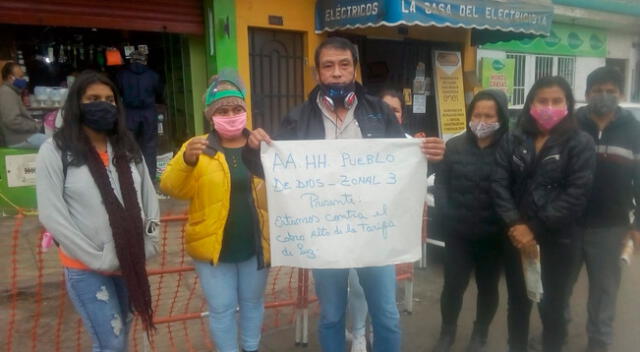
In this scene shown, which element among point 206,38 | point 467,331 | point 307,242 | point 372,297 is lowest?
point 467,331

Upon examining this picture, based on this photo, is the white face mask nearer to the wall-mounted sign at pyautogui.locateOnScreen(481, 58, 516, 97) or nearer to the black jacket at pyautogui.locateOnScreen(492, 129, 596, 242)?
the black jacket at pyautogui.locateOnScreen(492, 129, 596, 242)

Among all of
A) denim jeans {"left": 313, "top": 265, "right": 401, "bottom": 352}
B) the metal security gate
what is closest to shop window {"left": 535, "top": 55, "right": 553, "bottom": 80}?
the metal security gate

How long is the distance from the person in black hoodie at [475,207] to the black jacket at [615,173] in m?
0.66

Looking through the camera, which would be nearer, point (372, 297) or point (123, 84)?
point (372, 297)

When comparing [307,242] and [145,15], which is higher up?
[145,15]

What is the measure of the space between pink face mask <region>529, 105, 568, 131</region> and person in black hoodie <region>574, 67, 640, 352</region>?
51 cm

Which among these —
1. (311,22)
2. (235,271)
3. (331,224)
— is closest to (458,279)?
(331,224)

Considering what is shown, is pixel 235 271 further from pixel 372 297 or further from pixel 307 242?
pixel 372 297

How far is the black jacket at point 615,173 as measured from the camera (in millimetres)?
3430

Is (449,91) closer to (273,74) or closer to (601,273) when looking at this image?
(273,74)

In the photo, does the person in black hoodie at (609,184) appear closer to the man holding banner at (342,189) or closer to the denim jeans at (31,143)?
the man holding banner at (342,189)

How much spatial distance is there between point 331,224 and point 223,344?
93 centimetres

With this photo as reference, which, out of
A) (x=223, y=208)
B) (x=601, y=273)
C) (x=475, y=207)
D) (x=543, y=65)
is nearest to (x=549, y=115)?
(x=475, y=207)

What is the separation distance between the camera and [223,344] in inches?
118
